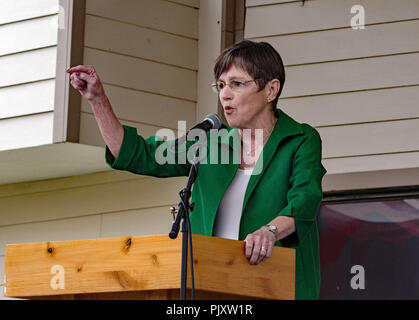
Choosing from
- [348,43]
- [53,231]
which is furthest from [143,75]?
[53,231]

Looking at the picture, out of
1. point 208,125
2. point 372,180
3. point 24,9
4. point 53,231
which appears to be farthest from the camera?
point 53,231

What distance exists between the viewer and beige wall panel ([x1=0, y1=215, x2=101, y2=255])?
5.68 metres

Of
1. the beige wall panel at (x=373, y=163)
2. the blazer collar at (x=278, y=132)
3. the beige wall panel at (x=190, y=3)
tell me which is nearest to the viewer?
the blazer collar at (x=278, y=132)

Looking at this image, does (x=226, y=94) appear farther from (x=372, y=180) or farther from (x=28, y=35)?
(x=28, y=35)

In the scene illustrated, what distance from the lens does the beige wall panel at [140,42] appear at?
5.02 metres

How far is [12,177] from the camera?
19.2 feet

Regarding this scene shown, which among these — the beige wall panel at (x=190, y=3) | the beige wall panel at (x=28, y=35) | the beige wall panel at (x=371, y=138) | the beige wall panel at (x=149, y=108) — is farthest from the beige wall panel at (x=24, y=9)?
the beige wall panel at (x=371, y=138)

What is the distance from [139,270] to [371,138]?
2.65m

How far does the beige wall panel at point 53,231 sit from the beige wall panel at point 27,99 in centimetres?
96

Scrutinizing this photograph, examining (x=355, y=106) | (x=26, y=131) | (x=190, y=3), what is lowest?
(x=26, y=131)

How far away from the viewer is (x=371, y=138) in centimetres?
481

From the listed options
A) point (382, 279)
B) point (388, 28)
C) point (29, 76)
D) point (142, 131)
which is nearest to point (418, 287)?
point (382, 279)

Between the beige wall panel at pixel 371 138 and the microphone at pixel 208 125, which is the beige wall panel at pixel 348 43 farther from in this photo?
the microphone at pixel 208 125

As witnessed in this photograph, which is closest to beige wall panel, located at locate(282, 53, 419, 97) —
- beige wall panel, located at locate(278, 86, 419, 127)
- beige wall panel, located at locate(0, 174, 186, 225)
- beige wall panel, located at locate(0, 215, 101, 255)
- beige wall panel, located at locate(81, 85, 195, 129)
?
beige wall panel, located at locate(278, 86, 419, 127)
